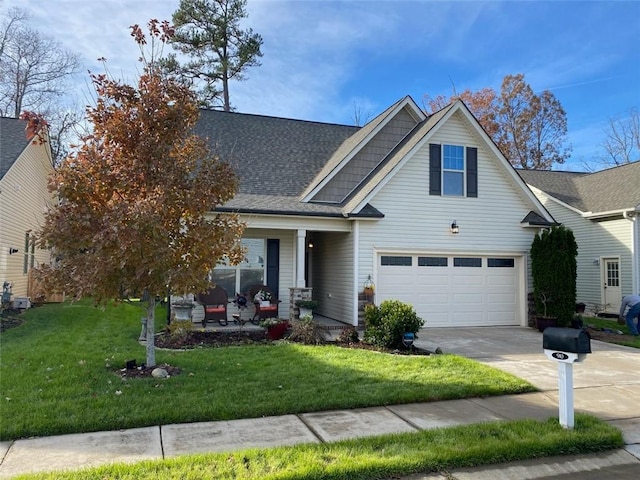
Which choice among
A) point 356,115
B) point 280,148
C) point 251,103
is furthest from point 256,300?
point 356,115

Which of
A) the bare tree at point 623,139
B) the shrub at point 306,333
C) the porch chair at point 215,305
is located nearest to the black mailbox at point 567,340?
the shrub at point 306,333

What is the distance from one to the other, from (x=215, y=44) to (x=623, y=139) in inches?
1074

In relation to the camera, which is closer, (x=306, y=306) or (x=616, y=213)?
(x=306, y=306)

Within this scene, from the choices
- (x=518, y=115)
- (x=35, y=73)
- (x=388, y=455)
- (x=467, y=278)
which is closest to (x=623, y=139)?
(x=518, y=115)

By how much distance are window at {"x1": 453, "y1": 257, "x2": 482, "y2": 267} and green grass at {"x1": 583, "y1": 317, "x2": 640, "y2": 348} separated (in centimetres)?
382

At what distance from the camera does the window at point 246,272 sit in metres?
12.5

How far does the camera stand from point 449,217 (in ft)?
42.5

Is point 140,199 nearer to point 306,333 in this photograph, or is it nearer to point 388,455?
point 388,455

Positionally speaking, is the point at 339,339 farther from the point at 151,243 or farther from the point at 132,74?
the point at 132,74

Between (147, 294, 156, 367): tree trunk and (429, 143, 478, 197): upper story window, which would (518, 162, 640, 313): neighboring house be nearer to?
(429, 143, 478, 197): upper story window

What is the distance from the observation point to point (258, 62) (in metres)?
25.4

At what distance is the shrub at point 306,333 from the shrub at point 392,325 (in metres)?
1.13

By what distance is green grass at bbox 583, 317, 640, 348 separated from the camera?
10718mm

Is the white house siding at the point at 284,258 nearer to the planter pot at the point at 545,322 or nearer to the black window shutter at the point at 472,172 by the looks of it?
the black window shutter at the point at 472,172
